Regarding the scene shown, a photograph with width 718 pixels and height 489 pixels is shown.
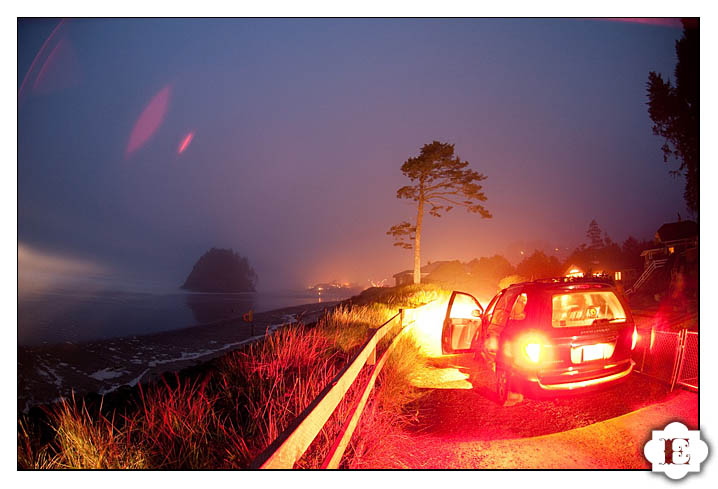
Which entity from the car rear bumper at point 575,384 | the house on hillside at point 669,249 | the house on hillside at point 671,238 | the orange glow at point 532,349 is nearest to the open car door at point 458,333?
the orange glow at point 532,349

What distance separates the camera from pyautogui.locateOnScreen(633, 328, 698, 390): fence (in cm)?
630

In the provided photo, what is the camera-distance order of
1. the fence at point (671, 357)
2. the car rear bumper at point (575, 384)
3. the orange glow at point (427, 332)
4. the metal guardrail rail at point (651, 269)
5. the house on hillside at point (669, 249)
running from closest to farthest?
1. the car rear bumper at point (575, 384)
2. the fence at point (671, 357)
3. the orange glow at point (427, 332)
4. the house on hillside at point (669, 249)
5. the metal guardrail rail at point (651, 269)

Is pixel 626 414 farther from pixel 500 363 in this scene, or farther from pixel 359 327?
pixel 359 327

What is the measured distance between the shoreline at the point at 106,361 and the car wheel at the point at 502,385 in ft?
34.9

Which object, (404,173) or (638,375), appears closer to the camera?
(638,375)

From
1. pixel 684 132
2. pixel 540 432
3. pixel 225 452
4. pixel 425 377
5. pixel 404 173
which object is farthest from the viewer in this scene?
pixel 404 173

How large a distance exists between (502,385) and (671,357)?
4555 mm

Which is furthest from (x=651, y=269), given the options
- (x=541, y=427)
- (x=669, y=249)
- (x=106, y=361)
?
(x=106, y=361)

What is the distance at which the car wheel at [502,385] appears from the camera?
5.17 m

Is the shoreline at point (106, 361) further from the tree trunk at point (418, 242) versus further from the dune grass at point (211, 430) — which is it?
the tree trunk at point (418, 242)

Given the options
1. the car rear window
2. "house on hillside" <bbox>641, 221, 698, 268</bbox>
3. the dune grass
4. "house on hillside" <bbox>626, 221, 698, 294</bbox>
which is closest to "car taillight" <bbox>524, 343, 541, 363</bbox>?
the car rear window

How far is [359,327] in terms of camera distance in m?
10.9
